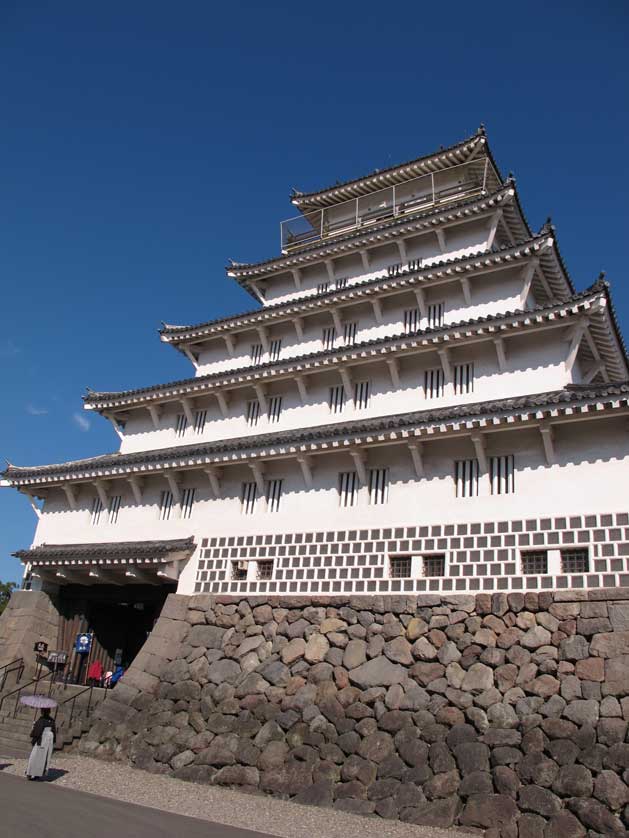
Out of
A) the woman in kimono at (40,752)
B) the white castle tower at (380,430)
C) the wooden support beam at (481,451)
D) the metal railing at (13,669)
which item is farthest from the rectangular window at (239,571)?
the metal railing at (13,669)

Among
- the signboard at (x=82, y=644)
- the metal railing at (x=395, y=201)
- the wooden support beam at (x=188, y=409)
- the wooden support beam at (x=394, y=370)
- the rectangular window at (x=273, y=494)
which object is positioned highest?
the metal railing at (x=395, y=201)

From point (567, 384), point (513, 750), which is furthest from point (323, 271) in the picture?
point (513, 750)

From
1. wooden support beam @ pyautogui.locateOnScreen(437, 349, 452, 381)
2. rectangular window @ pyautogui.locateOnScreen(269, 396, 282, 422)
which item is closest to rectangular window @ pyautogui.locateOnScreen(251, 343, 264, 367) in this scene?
rectangular window @ pyautogui.locateOnScreen(269, 396, 282, 422)

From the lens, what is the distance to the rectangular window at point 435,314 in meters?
23.7

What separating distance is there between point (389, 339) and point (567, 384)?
571 centimetres

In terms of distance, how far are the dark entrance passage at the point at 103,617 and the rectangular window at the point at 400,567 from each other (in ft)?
28.8

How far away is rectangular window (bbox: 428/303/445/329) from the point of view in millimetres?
23716

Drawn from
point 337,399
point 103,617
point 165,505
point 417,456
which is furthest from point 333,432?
point 103,617

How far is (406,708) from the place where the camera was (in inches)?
601

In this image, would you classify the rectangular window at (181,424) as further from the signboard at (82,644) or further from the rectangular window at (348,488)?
the rectangular window at (348,488)

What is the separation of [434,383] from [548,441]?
17.7 ft

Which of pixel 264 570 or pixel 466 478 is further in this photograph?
pixel 264 570

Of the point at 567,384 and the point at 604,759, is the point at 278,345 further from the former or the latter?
the point at 604,759

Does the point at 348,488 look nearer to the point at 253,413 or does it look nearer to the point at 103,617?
the point at 253,413
